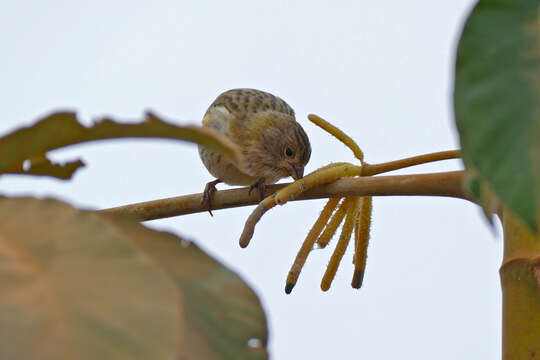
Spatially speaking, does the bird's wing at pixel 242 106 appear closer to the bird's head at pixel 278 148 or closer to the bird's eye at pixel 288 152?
the bird's head at pixel 278 148

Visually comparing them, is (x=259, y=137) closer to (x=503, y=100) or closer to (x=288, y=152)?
(x=288, y=152)

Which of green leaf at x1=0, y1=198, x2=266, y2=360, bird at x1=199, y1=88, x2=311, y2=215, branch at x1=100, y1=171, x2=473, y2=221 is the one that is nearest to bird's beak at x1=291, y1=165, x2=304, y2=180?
bird at x1=199, y1=88, x2=311, y2=215

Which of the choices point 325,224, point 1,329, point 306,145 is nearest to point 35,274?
point 1,329

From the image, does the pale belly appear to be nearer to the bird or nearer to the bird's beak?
the bird

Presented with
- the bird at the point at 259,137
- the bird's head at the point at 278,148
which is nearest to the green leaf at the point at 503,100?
the bird at the point at 259,137

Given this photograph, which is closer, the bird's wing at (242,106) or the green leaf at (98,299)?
the green leaf at (98,299)
